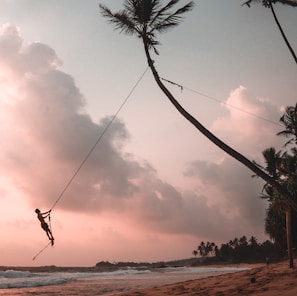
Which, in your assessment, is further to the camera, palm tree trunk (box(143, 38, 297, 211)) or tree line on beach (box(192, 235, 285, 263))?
tree line on beach (box(192, 235, 285, 263))

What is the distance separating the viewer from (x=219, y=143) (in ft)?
27.0

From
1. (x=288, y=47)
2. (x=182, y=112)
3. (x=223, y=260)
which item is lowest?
(x=223, y=260)

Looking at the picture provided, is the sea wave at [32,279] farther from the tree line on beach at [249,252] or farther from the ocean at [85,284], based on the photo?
the tree line on beach at [249,252]

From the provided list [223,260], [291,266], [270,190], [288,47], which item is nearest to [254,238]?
[223,260]

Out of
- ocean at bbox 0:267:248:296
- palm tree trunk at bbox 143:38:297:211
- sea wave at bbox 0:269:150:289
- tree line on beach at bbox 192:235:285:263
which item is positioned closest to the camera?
palm tree trunk at bbox 143:38:297:211

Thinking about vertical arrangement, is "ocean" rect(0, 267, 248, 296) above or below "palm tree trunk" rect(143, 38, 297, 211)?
below

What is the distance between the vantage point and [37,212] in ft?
45.8

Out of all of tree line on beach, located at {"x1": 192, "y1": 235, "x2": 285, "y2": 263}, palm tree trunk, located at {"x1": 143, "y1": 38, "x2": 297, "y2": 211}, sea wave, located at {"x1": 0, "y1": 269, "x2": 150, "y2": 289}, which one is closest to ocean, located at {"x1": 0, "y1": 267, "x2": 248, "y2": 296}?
sea wave, located at {"x1": 0, "y1": 269, "x2": 150, "y2": 289}

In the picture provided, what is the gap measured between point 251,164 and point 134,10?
6331 mm

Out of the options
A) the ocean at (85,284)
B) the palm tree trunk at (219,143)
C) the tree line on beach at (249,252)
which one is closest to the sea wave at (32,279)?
the ocean at (85,284)

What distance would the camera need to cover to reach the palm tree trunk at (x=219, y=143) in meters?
7.33

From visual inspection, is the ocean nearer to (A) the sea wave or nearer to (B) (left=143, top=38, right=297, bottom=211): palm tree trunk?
(A) the sea wave

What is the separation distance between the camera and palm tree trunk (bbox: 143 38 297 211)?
7.33 meters

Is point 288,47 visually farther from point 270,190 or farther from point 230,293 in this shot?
point 270,190
